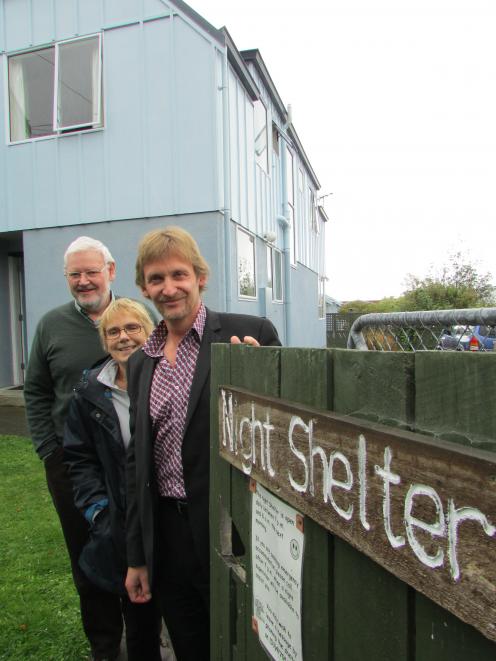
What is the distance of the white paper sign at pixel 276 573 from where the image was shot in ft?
3.53

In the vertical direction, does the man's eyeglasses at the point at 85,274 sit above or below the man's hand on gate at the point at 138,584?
above

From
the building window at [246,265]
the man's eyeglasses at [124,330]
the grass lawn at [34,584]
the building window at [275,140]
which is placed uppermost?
the building window at [275,140]

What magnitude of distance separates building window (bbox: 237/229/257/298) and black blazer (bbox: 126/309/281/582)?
6140 millimetres

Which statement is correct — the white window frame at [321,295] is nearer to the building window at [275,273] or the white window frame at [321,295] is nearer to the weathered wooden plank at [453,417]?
the building window at [275,273]

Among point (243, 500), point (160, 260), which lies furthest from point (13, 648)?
point (160, 260)

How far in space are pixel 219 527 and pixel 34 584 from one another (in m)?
2.32

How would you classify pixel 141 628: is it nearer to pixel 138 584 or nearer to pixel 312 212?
pixel 138 584

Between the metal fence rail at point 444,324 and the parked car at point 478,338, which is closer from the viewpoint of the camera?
the metal fence rail at point 444,324

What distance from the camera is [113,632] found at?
8.32 ft

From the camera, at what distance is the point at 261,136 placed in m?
9.47

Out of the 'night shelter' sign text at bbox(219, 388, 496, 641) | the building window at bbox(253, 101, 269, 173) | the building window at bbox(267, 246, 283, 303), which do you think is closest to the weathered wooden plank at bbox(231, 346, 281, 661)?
the 'night shelter' sign text at bbox(219, 388, 496, 641)

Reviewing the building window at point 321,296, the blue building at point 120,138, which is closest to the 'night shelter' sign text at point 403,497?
the blue building at point 120,138

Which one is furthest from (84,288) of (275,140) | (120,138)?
(275,140)

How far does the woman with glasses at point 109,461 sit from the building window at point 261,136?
7620 mm
